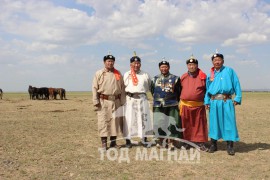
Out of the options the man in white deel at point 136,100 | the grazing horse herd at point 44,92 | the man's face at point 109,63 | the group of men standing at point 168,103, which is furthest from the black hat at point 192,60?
the grazing horse herd at point 44,92

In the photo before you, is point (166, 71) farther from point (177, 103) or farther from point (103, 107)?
point (103, 107)

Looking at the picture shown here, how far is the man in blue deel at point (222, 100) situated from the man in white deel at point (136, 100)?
1252 millimetres

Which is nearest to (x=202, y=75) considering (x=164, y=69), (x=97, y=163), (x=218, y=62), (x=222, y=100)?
(x=218, y=62)

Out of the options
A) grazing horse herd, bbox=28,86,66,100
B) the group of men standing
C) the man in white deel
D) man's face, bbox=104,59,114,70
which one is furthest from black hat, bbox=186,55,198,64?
grazing horse herd, bbox=28,86,66,100

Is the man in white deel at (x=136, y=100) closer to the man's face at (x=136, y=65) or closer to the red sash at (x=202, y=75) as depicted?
the man's face at (x=136, y=65)

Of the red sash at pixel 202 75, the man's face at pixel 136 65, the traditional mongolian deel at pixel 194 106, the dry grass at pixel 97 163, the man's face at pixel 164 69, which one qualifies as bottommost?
the dry grass at pixel 97 163

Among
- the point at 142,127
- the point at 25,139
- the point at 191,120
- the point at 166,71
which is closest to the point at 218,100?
the point at 191,120

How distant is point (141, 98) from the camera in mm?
6391

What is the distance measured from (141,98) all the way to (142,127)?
1.99 ft

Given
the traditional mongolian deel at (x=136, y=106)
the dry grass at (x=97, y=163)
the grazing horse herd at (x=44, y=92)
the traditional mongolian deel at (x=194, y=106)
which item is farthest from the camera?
the grazing horse herd at (x=44, y=92)

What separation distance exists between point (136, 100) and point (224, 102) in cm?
174

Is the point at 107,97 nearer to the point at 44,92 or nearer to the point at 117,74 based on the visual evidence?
the point at 117,74

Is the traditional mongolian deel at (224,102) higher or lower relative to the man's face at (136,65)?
lower

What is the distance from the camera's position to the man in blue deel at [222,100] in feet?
19.1
